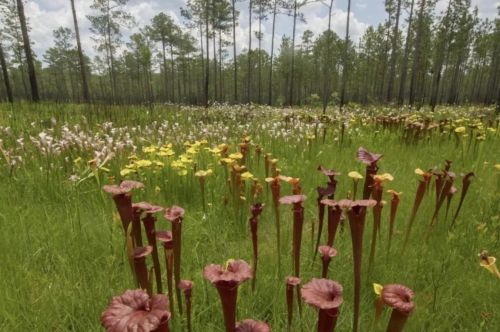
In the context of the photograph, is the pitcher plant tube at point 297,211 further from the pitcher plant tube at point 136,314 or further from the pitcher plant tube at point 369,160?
the pitcher plant tube at point 136,314

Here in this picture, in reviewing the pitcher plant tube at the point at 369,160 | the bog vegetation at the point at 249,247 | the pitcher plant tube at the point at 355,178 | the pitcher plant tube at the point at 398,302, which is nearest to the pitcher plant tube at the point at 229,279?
the bog vegetation at the point at 249,247

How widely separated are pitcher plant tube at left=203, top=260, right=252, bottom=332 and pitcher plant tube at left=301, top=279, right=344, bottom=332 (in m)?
0.17

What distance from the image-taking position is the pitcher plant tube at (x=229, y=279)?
85 cm

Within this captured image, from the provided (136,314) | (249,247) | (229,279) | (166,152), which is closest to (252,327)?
(229,279)

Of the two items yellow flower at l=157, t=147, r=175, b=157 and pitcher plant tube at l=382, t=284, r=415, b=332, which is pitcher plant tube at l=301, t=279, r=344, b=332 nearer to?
pitcher plant tube at l=382, t=284, r=415, b=332

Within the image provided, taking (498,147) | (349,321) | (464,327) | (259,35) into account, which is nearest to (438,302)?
(464,327)

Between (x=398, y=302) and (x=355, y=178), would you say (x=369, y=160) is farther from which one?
(x=398, y=302)

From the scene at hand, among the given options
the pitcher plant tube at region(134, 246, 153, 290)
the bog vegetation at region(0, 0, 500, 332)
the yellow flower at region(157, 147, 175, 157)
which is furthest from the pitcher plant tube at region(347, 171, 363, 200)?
the yellow flower at region(157, 147, 175, 157)

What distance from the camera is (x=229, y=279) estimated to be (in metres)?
0.85

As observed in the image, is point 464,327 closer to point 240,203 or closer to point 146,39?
point 240,203

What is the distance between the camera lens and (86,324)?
1.58 meters

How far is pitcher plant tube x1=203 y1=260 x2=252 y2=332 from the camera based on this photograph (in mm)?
852

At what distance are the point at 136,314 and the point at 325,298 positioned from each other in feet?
1.54

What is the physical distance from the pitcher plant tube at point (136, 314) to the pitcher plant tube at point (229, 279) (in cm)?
14
